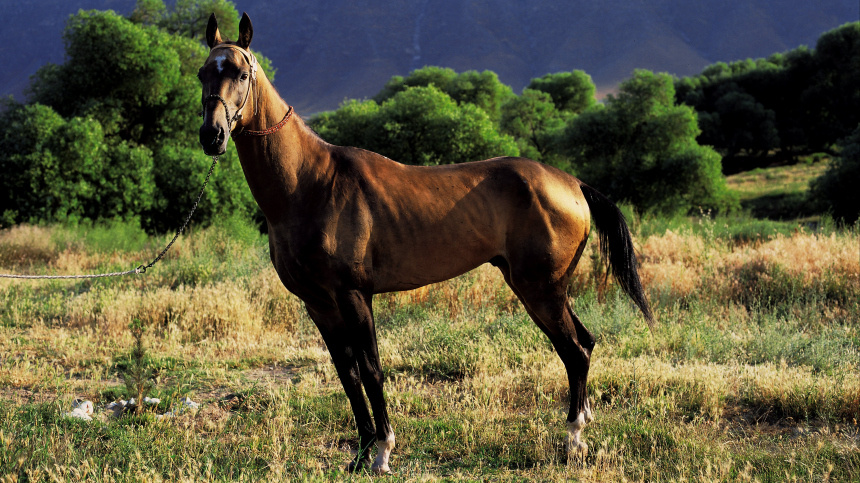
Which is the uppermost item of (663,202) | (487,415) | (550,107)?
Result: (550,107)

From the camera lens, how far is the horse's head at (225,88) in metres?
3.10

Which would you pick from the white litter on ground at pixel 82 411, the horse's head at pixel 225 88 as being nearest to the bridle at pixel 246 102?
the horse's head at pixel 225 88

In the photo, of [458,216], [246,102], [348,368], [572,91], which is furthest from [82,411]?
[572,91]

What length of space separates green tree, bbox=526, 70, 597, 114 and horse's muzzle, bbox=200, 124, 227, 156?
5123 cm

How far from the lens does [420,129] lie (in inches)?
907

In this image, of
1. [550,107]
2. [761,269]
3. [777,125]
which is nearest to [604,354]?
[761,269]

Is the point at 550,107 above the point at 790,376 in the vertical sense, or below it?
above

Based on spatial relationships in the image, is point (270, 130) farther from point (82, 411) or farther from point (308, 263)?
point (82, 411)

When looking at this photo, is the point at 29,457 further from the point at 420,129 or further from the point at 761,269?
the point at 420,129

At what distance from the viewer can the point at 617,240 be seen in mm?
4691

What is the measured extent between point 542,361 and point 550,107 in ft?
126

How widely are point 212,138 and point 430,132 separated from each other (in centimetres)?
2007

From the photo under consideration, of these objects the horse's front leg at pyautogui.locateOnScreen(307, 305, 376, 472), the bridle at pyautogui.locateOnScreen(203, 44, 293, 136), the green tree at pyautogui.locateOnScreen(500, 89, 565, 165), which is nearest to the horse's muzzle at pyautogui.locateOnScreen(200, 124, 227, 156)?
the bridle at pyautogui.locateOnScreen(203, 44, 293, 136)

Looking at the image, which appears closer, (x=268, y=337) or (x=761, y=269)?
(x=268, y=337)
